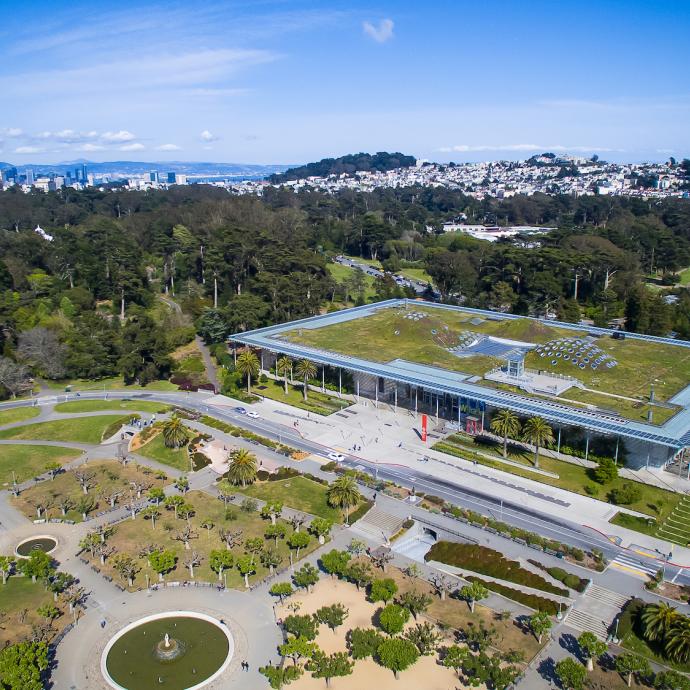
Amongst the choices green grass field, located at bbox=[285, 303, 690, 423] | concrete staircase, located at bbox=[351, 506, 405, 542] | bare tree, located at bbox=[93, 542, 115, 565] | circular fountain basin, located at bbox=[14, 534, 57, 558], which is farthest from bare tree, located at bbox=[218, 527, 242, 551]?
green grass field, located at bbox=[285, 303, 690, 423]

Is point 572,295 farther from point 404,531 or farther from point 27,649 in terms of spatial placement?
point 27,649

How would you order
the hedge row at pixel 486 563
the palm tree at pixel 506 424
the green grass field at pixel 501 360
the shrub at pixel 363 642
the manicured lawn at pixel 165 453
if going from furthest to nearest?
the green grass field at pixel 501 360, the manicured lawn at pixel 165 453, the palm tree at pixel 506 424, the hedge row at pixel 486 563, the shrub at pixel 363 642

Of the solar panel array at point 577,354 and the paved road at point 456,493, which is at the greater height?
the solar panel array at point 577,354

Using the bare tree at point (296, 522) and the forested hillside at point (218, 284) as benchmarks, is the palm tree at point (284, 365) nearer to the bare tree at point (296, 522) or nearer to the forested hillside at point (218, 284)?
the forested hillside at point (218, 284)

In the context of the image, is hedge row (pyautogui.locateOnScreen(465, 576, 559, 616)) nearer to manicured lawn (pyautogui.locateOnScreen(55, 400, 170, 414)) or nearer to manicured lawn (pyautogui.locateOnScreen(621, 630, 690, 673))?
manicured lawn (pyautogui.locateOnScreen(621, 630, 690, 673))

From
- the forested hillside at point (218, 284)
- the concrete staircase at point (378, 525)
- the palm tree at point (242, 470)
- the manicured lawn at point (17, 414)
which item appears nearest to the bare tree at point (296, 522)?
the concrete staircase at point (378, 525)
